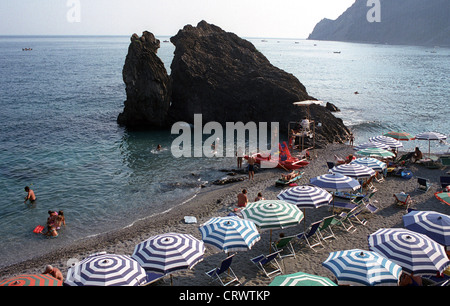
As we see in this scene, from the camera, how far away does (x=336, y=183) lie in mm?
15336

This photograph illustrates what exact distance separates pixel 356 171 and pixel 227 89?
25.4 metres

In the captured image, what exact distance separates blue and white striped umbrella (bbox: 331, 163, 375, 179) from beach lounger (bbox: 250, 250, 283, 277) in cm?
634

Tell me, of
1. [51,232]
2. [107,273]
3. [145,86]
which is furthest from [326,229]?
[145,86]

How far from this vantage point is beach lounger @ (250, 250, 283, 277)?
1169cm

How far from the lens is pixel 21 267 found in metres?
14.2

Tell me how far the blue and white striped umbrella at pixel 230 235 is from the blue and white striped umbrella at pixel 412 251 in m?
3.58

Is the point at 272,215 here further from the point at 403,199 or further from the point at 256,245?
the point at 403,199

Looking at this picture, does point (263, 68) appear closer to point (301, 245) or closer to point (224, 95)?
point (224, 95)

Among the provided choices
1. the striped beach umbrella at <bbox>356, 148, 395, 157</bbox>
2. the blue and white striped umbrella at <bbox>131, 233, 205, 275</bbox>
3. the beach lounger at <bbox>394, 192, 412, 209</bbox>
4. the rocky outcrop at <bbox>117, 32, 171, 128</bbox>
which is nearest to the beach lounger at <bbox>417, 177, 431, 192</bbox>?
the striped beach umbrella at <bbox>356, 148, 395, 157</bbox>

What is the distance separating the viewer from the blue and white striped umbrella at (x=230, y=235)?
10789 millimetres

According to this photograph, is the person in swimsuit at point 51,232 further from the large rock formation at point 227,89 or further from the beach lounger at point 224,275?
the large rock formation at point 227,89

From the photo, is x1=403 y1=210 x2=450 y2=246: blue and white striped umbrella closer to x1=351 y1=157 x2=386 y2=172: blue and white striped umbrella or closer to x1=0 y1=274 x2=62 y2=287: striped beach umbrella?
x1=351 y1=157 x2=386 y2=172: blue and white striped umbrella
